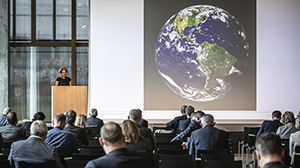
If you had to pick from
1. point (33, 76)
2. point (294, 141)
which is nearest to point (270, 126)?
point (294, 141)

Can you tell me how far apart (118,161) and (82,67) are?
1300 cm

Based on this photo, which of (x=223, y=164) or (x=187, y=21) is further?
(x=187, y=21)

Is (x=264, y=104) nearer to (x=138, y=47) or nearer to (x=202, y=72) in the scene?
(x=202, y=72)

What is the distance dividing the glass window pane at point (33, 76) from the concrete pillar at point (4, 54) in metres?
0.34

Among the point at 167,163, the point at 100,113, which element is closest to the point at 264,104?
the point at 100,113

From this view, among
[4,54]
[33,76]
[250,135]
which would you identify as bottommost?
[250,135]

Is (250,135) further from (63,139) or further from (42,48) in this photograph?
(42,48)

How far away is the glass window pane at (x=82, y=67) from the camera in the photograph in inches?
626

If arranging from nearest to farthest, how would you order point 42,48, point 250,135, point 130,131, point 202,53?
point 130,131 < point 250,135 < point 202,53 < point 42,48

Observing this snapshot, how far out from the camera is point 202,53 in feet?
49.2

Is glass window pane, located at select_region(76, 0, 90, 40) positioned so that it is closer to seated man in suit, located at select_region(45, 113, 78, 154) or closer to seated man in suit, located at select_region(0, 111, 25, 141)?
seated man in suit, located at select_region(0, 111, 25, 141)

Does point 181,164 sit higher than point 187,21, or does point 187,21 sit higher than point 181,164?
point 187,21

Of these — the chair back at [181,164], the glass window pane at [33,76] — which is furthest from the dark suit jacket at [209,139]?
the glass window pane at [33,76]

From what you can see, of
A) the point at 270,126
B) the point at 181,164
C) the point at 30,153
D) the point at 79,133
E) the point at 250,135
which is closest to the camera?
the point at 30,153
